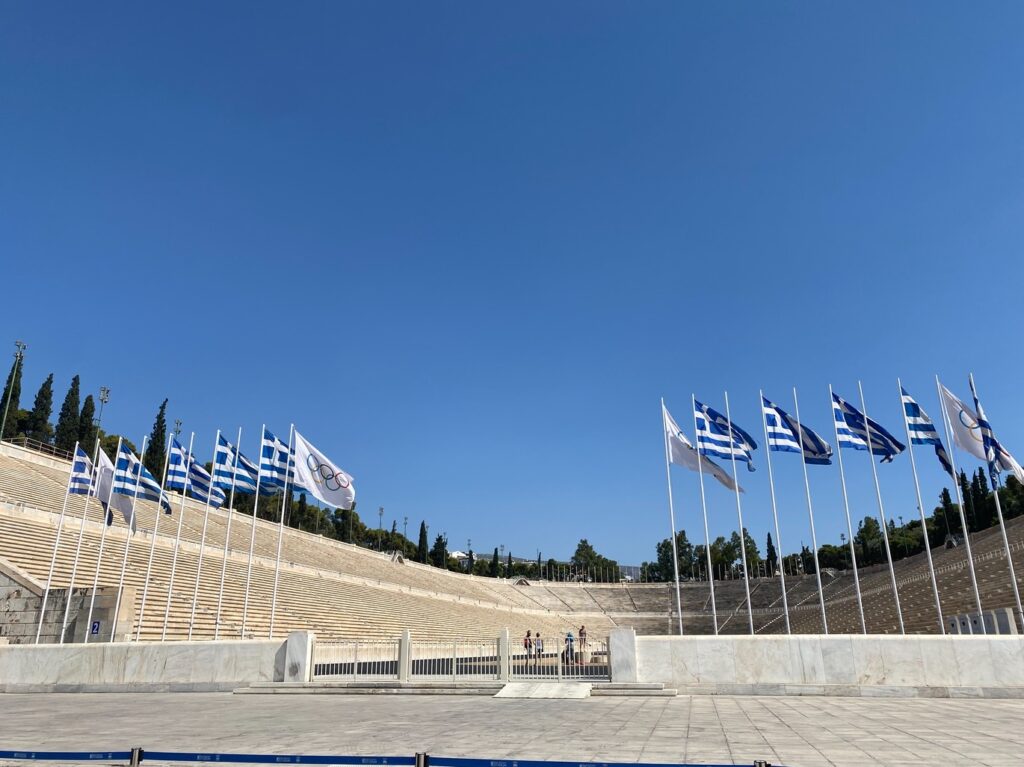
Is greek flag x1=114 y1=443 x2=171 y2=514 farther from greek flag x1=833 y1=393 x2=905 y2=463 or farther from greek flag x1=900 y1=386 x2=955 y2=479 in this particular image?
greek flag x1=900 y1=386 x2=955 y2=479

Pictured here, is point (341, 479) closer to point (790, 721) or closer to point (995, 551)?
point (790, 721)

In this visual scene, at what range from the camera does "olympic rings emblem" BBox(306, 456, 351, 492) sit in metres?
23.5

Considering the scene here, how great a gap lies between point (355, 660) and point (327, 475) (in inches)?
303

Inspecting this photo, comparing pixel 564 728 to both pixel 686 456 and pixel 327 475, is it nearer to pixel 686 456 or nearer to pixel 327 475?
pixel 686 456

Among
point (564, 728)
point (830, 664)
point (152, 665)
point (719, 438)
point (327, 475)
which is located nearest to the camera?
point (564, 728)

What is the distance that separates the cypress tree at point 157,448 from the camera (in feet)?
218

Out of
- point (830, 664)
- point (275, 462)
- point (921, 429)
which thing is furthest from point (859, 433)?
point (275, 462)

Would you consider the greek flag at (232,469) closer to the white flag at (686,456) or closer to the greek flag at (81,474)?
the greek flag at (81,474)

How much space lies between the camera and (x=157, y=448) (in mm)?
69438

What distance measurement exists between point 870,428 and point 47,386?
73.5 m

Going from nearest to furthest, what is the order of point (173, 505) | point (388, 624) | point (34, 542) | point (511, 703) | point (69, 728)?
1. point (69, 728)
2. point (511, 703)
3. point (34, 542)
4. point (388, 624)
5. point (173, 505)

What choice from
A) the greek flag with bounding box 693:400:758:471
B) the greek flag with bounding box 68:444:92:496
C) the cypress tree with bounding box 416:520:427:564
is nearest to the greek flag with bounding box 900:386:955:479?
the greek flag with bounding box 693:400:758:471

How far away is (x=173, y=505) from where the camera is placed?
4512cm

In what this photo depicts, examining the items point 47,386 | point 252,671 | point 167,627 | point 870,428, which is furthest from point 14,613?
point 47,386
